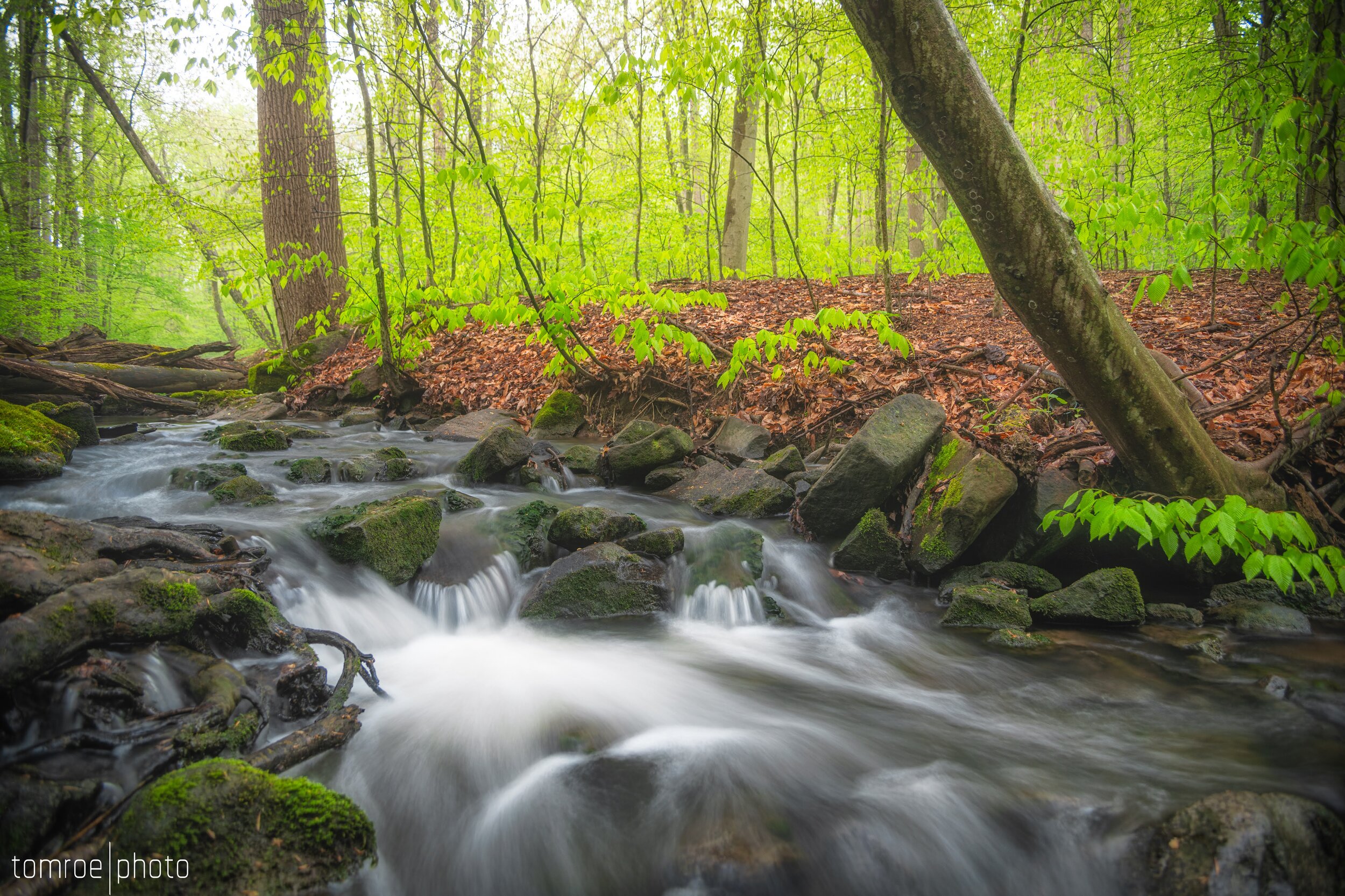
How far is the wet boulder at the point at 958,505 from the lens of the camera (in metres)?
4.47

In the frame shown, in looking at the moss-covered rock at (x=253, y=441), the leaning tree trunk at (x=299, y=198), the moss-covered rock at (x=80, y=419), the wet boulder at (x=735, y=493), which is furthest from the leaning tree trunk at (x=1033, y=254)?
the leaning tree trunk at (x=299, y=198)

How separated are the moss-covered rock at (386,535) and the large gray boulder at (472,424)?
3372 mm

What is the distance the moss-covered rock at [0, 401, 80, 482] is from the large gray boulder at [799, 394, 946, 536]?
6.42m

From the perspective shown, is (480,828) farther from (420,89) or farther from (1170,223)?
(420,89)

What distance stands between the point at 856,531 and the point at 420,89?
715 centimetres

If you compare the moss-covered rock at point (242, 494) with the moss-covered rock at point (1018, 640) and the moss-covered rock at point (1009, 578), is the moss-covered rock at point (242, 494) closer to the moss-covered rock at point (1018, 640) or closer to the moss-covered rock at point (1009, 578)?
the moss-covered rock at point (1009, 578)

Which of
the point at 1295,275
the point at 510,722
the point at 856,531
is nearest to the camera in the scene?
the point at 1295,275

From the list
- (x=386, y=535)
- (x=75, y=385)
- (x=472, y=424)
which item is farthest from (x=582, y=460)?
(x=75, y=385)

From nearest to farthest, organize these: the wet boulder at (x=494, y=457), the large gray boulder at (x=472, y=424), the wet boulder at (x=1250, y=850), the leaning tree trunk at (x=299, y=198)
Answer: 1. the wet boulder at (x=1250, y=850)
2. the wet boulder at (x=494, y=457)
3. the large gray boulder at (x=472, y=424)
4. the leaning tree trunk at (x=299, y=198)

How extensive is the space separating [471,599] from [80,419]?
220 inches

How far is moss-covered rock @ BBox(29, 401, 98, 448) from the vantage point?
272 inches

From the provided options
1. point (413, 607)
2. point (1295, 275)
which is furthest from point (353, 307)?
point (1295, 275)

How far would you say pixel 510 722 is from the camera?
3342 millimetres

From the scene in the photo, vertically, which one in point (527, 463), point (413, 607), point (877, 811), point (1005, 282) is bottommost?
point (877, 811)
